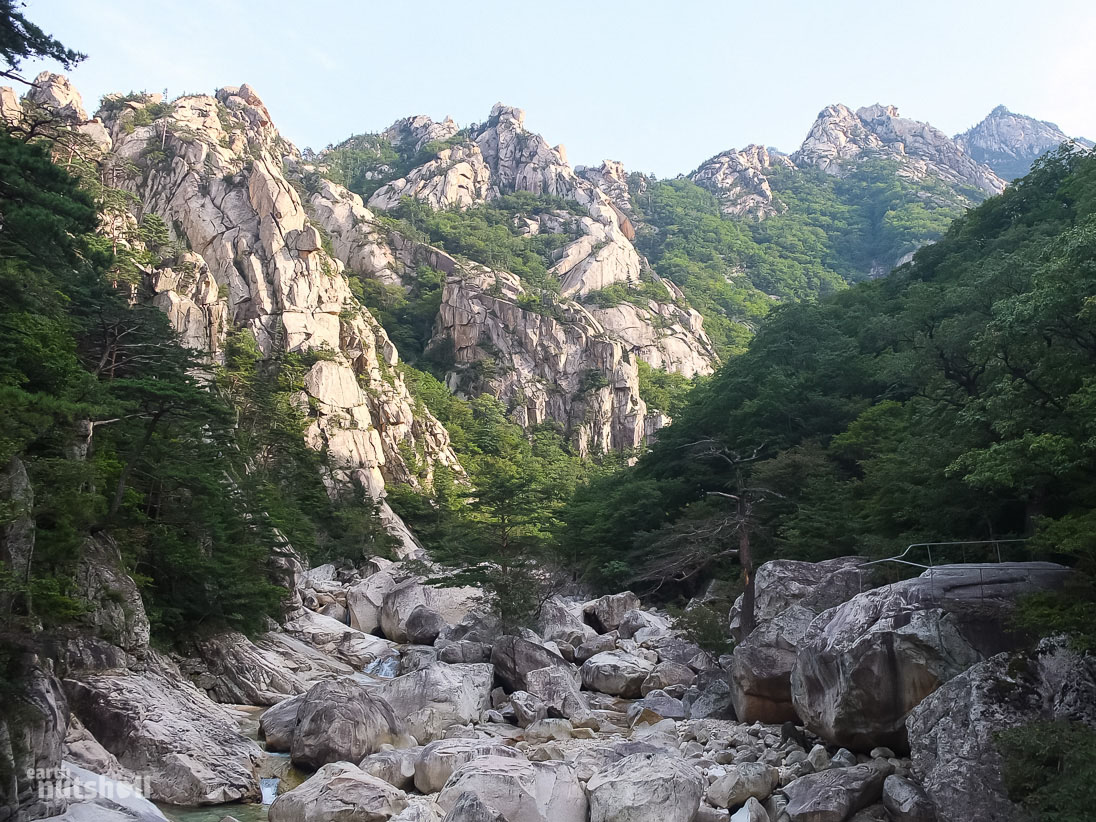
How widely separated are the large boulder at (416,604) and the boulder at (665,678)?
10.7 meters

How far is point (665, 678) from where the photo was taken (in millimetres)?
20219

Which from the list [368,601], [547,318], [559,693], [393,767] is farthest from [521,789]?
[547,318]

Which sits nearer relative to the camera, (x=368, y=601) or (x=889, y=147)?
(x=368, y=601)

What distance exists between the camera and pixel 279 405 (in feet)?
152

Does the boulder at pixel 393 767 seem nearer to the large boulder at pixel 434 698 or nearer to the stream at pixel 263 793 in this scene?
the stream at pixel 263 793

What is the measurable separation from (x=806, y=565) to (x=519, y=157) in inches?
4145

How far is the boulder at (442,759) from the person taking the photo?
12.3m

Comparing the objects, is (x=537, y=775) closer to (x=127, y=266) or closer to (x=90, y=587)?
(x=90, y=587)

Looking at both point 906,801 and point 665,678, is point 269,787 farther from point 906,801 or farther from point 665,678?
point 665,678

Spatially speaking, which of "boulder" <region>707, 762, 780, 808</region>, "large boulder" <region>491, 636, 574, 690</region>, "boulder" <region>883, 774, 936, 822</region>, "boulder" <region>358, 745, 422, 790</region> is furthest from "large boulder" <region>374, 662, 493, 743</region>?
"boulder" <region>883, 774, 936, 822</region>

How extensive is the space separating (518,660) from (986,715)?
42.6ft

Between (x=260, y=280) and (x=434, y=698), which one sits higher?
(x=260, y=280)

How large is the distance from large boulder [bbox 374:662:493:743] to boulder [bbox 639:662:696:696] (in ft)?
14.4

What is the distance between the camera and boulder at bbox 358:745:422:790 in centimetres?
1241
